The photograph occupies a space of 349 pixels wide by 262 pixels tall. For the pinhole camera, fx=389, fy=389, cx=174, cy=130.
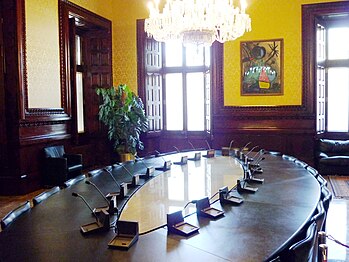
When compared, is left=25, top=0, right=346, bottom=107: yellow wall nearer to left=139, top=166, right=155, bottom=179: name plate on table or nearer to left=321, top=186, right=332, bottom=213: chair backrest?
left=139, top=166, right=155, bottom=179: name plate on table

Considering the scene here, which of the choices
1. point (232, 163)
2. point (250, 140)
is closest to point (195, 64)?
point (250, 140)

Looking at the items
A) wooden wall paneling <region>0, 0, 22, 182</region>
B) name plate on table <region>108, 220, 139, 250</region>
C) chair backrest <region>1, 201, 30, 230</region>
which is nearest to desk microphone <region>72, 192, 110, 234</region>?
name plate on table <region>108, 220, 139, 250</region>

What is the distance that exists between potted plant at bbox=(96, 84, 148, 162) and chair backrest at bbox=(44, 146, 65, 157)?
4.35 feet

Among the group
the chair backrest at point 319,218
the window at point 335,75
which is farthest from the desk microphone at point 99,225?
the window at point 335,75

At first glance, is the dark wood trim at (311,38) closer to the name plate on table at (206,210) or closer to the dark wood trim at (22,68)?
the dark wood trim at (22,68)

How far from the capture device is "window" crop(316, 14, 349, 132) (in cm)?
851

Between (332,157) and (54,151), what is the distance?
538 centimetres

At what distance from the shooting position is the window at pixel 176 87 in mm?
8961

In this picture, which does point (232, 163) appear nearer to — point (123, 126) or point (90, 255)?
point (90, 255)

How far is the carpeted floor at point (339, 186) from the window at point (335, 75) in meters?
1.38

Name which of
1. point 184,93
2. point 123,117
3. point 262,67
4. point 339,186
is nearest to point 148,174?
point 339,186

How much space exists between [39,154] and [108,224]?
16.0 feet

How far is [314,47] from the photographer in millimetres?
7973

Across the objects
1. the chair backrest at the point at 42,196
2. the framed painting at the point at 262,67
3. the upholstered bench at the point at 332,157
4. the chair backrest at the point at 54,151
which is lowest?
the upholstered bench at the point at 332,157
